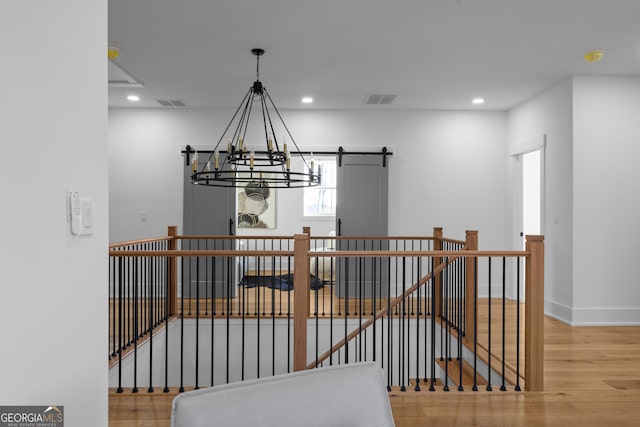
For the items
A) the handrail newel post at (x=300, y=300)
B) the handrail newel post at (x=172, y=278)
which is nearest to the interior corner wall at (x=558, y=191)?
the handrail newel post at (x=300, y=300)

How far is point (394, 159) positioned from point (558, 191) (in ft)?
7.08

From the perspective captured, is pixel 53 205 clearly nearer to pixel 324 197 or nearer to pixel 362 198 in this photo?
pixel 362 198

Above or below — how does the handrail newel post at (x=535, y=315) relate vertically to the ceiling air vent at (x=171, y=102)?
below

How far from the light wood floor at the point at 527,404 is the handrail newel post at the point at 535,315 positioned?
119mm

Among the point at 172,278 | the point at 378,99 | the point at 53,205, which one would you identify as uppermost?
the point at 378,99

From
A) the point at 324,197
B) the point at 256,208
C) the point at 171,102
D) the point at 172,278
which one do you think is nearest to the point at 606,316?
the point at 172,278

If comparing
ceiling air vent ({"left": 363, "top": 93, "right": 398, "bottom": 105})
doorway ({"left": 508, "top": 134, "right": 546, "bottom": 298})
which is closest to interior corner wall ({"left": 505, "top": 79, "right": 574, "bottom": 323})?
doorway ({"left": 508, "top": 134, "right": 546, "bottom": 298})

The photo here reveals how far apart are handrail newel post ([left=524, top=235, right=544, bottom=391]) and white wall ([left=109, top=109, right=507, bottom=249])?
11.4 ft

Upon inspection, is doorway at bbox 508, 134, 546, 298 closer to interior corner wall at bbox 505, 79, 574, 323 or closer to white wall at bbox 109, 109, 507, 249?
white wall at bbox 109, 109, 507, 249

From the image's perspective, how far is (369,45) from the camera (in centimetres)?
395

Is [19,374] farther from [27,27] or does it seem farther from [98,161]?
[27,27]

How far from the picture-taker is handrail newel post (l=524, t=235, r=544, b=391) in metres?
2.83

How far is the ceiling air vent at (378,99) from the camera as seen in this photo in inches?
221

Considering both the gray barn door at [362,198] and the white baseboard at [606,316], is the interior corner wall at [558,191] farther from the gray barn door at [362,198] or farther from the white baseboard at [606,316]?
the gray barn door at [362,198]
